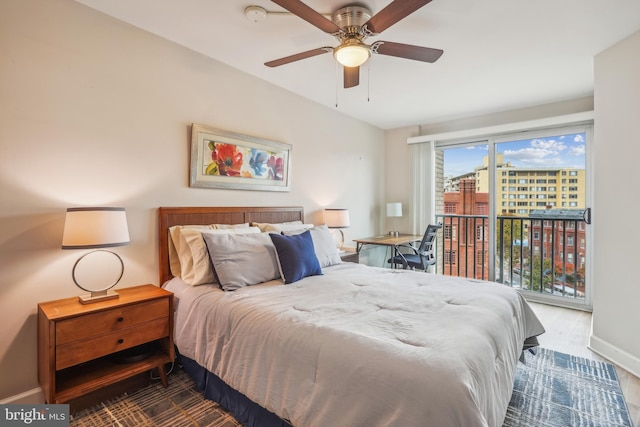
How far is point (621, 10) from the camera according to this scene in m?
2.05

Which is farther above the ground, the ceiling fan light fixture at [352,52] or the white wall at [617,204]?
the ceiling fan light fixture at [352,52]

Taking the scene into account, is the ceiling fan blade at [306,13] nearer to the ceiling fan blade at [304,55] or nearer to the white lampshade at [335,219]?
the ceiling fan blade at [304,55]

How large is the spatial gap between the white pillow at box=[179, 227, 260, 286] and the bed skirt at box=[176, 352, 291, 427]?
1.84ft

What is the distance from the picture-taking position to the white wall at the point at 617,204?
7.72 feet

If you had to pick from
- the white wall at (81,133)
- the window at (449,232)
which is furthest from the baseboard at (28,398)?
the window at (449,232)

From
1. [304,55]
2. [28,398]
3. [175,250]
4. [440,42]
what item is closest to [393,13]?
[304,55]

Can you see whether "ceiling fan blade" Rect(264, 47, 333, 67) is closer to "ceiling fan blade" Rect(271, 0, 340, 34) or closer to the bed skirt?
"ceiling fan blade" Rect(271, 0, 340, 34)

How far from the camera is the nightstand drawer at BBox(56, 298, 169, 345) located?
1.67m

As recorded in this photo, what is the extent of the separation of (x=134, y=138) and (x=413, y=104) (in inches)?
124

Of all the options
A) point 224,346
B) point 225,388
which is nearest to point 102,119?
point 224,346

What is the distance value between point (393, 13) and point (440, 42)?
103 cm

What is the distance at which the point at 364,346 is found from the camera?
1237 mm

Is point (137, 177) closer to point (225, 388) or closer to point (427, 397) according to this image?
point (225, 388)

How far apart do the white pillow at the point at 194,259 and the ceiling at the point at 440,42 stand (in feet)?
4.99
